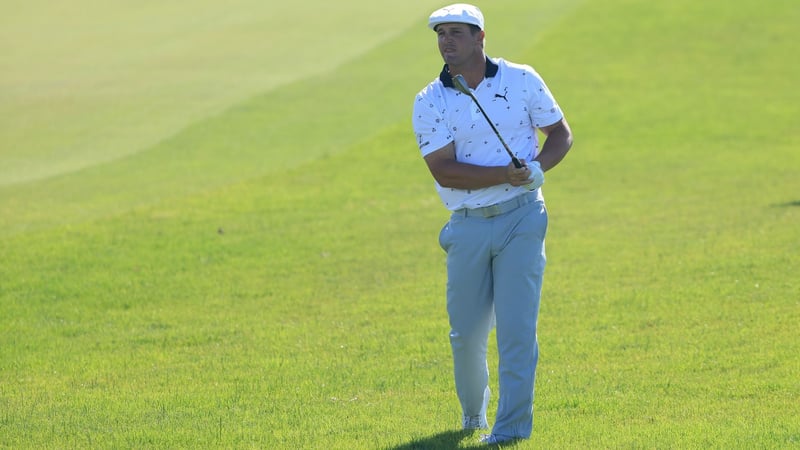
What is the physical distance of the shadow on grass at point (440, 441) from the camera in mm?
7387

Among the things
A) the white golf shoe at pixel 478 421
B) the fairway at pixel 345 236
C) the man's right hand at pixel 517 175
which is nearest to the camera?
the man's right hand at pixel 517 175

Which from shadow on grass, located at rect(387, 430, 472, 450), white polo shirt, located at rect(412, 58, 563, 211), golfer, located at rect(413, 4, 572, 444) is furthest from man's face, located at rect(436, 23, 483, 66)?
shadow on grass, located at rect(387, 430, 472, 450)

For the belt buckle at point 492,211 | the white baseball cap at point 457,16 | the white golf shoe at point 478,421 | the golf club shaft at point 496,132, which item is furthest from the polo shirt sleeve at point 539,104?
the white golf shoe at point 478,421

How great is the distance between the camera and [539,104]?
7.41m

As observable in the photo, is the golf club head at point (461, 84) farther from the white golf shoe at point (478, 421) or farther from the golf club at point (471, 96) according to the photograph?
the white golf shoe at point (478, 421)

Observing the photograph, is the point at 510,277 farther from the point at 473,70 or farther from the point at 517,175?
the point at 473,70

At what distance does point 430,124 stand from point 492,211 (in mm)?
626

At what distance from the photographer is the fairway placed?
28.1 feet

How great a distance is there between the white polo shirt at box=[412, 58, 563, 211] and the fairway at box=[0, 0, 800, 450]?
149 cm

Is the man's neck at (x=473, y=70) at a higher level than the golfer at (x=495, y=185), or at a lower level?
higher

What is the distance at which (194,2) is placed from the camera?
41969 mm

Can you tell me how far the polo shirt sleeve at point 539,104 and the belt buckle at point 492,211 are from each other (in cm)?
57

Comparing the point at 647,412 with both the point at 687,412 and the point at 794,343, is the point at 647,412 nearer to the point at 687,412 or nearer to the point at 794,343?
the point at 687,412

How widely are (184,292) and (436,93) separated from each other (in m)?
7.13
